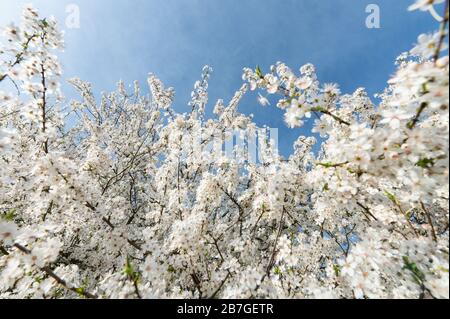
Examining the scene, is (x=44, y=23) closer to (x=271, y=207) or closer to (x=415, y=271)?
(x=271, y=207)

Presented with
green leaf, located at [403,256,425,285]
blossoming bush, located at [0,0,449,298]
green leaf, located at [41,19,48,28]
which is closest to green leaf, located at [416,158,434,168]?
blossoming bush, located at [0,0,449,298]

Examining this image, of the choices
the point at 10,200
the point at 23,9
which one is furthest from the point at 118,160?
the point at 23,9

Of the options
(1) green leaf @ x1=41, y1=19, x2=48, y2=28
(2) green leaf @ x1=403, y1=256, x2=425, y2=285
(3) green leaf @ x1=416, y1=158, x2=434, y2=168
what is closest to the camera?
(3) green leaf @ x1=416, y1=158, x2=434, y2=168

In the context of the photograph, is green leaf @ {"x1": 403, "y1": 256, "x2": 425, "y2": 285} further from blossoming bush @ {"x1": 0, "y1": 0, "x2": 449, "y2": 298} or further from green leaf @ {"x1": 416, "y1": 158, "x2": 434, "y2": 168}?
green leaf @ {"x1": 416, "y1": 158, "x2": 434, "y2": 168}

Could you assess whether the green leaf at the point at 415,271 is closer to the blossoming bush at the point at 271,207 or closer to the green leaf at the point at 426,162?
the blossoming bush at the point at 271,207

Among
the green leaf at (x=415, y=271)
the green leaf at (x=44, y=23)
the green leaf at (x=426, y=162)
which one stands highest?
the green leaf at (x=44, y=23)

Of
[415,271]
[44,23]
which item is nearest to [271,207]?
[415,271]

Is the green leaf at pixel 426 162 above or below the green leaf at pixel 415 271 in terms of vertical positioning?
above

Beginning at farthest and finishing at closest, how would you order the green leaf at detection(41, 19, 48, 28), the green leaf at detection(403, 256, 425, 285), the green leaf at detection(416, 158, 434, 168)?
the green leaf at detection(41, 19, 48, 28) → the green leaf at detection(403, 256, 425, 285) → the green leaf at detection(416, 158, 434, 168)

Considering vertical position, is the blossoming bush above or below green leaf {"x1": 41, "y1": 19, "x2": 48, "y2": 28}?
below

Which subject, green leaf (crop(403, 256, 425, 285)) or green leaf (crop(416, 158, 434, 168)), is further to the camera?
green leaf (crop(403, 256, 425, 285))

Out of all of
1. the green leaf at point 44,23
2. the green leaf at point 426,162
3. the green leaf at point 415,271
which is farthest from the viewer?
the green leaf at point 44,23

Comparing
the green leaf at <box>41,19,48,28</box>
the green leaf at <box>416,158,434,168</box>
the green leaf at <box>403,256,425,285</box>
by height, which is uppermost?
the green leaf at <box>41,19,48,28</box>

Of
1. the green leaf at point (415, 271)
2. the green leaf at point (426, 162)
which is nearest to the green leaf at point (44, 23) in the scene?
the green leaf at point (426, 162)
